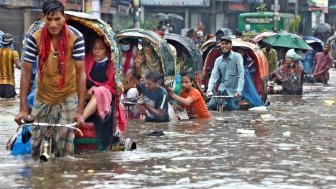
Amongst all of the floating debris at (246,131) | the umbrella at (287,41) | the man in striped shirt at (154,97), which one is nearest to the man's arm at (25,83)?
the floating debris at (246,131)

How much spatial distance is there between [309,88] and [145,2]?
3819cm

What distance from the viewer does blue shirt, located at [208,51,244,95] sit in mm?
15766

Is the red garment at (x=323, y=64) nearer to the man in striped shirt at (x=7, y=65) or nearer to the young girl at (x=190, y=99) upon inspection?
the man in striped shirt at (x=7, y=65)

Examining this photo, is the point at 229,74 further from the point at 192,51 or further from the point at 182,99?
the point at 182,99

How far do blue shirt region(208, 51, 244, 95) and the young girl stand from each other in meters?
1.45

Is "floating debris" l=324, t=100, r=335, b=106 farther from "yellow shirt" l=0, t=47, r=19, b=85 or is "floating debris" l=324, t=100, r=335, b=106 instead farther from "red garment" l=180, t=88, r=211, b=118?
"yellow shirt" l=0, t=47, r=19, b=85

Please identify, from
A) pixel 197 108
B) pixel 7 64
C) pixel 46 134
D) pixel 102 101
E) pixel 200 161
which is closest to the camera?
pixel 46 134

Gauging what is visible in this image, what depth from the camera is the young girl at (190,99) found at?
13953mm

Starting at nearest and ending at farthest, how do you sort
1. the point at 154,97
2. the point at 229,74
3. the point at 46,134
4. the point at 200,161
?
the point at 46,134, the point at 200,161, the point at 154,97, the point at 229,74

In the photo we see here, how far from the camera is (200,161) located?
9406 millimetres

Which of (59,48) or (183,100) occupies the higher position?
(59,48)

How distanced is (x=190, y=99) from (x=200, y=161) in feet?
15.1

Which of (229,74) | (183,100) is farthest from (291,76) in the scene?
(183,100)

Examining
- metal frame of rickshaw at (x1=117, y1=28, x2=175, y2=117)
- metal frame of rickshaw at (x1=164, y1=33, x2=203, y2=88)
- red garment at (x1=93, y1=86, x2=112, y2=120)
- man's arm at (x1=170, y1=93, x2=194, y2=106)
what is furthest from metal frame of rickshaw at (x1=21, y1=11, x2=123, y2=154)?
metal frame of rickshaw at (x1=164, y1=33, x2=203, y2=88)
